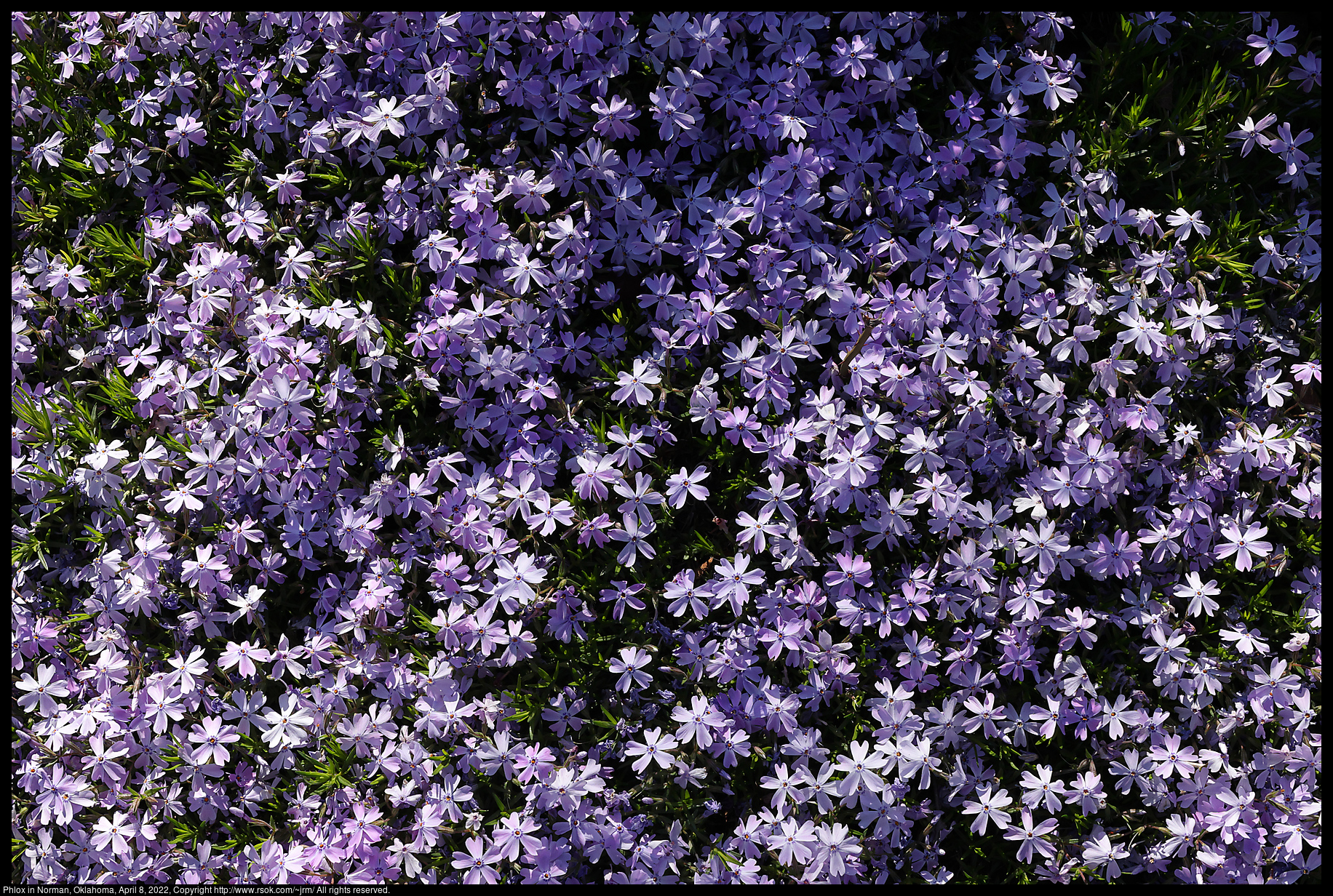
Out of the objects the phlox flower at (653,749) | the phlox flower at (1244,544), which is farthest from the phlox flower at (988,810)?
the phlox flower at (1244,544)

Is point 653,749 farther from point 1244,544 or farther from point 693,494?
point 1244,544

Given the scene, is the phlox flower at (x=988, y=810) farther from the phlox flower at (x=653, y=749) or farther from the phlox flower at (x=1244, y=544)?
the phlox flower at (x=1244, y=544)

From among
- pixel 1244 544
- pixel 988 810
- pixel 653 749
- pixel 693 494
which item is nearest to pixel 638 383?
pixel 693 494

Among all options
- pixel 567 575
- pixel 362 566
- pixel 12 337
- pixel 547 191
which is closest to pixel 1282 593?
pixel 567 575

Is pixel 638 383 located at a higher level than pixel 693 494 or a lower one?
higher

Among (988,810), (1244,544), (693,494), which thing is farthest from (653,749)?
(1244,544)

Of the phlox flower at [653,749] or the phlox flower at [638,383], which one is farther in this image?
the phlox flower at [638,383]

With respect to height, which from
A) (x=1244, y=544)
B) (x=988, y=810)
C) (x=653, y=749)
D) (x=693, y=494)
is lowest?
(x=988, y=810)

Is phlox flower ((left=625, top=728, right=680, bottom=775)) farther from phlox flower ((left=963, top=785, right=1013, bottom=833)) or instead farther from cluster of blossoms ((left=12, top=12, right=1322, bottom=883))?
phlox flower ((left=963, top=785, right=1013, bottom=833))
